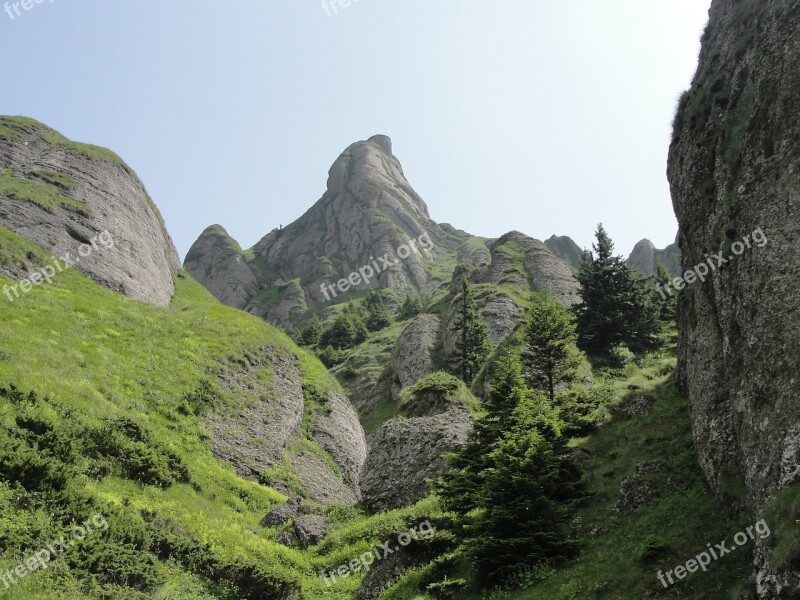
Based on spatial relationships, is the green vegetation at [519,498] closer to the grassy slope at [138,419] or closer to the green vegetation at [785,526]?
the grassy slope at [138,419]

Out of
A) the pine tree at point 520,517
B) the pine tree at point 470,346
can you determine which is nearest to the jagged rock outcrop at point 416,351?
the pine tree at point 470,346

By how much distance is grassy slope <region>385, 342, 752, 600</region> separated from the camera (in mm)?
15688

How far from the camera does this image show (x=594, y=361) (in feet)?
164

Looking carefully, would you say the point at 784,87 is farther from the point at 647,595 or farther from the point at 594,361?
the point at 594,361

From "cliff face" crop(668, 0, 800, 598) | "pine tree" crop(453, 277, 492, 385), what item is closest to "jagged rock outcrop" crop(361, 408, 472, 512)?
"cliff face" crop(668, 0, 800, 598)

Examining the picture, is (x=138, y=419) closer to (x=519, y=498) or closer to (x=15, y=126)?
(x=519, y=498)

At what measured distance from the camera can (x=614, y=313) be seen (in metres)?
51.8

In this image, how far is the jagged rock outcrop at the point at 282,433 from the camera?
36375 mm

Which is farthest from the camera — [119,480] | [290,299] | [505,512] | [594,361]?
[290,299]

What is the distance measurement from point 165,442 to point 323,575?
36.9ft

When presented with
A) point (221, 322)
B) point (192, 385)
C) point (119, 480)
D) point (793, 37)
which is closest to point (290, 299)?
point (221, 322)

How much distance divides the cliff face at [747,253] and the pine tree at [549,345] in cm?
1075

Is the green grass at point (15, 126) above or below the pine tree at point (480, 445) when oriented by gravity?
above

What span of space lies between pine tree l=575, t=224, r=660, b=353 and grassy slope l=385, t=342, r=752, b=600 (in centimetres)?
→ 2340
